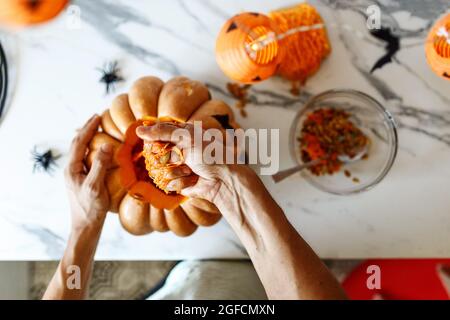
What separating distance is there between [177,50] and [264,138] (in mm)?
312

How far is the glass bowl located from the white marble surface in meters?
0.04

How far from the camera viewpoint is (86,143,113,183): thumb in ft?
3.44

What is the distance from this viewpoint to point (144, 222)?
1117mm

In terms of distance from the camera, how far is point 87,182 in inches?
42.1

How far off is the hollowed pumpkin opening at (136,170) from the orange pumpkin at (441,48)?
0.61 m

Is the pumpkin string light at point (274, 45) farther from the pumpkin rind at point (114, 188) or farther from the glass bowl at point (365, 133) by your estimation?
the pumpkin rind at point (114, 188)

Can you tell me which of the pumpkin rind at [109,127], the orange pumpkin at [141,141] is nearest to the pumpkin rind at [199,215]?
the orange pumpkin at [141,141]

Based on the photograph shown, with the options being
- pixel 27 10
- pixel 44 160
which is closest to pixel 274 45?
pixel 27 10

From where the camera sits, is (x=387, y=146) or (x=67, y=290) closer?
(x=67, y=290)

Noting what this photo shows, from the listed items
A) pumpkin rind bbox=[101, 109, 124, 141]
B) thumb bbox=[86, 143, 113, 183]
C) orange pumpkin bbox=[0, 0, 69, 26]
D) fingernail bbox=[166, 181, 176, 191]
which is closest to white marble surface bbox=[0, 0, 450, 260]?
pumpkin rind bbox=[101, 109, 124, 141]

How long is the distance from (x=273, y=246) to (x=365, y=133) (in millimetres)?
503

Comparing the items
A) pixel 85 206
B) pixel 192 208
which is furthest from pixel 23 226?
pixel 192 208

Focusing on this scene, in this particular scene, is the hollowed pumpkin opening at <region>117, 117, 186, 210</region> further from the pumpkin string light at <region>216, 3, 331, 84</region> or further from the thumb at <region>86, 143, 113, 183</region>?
the pumpkin string light at <region>216, 3, 331, 84</region>
